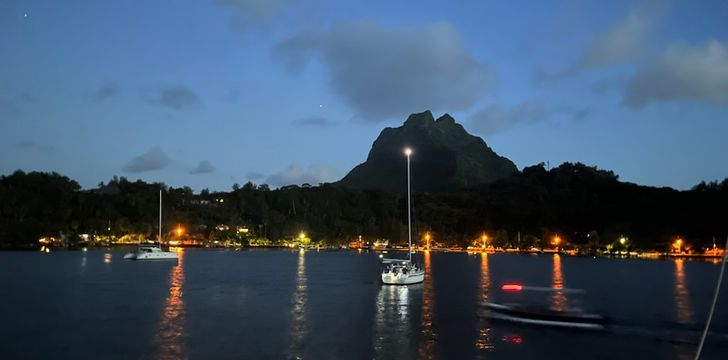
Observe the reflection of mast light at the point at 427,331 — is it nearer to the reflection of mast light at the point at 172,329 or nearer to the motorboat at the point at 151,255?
the reflection of mast light at the point at 172,329

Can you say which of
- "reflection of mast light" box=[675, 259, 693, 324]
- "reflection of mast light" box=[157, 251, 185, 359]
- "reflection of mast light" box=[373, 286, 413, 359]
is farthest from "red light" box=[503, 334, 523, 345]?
"reflection of mast light" box=[675, 259, 693, 324]

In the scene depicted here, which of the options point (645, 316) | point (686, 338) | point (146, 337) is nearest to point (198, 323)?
point (146, 337)

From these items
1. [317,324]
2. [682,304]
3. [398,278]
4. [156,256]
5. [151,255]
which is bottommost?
[682,304]

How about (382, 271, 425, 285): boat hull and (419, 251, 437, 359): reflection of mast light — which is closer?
(419, 251, 437, 359): reflection of mast light

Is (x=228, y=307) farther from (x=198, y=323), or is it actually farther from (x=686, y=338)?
(x=686, y=338)

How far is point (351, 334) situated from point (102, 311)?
22046mm

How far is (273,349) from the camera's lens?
30953 mm

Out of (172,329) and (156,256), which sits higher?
(172,329)

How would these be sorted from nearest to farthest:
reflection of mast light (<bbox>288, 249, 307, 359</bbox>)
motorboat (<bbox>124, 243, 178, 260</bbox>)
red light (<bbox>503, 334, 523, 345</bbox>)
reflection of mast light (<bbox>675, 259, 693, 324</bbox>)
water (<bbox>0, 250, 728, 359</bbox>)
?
reflection of mast light (<bbox>288, 249, 307, 359</bbox>), water (<bbox>0, 250, 728, 359</bbox>), red light (<bbox>503, 334, 523, 345</bbox>), reflection of mast light (<bbox>675, 259, 693, 324</bbox>), motorboat (<bbox>124, 243, 178, 260</bbox>)

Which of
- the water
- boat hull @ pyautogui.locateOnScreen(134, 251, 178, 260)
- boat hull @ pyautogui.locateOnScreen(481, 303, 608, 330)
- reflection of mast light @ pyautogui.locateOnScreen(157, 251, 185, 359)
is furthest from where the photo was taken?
boat hull @ pyautogui.locateOnScreen(134, 251, 178, 260)

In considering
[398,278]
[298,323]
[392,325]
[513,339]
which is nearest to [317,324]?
[298,323]

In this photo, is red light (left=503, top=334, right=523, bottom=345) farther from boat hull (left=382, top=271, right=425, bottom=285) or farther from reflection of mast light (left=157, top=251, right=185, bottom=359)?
boat hull (left=382, top=271, right=425, bottom=285)

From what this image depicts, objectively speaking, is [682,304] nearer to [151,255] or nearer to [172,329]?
[172,329]

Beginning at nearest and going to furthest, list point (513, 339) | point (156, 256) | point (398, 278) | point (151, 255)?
point (513, 339) < point (398, 278) < point (151, 255) < point (156, 256)
